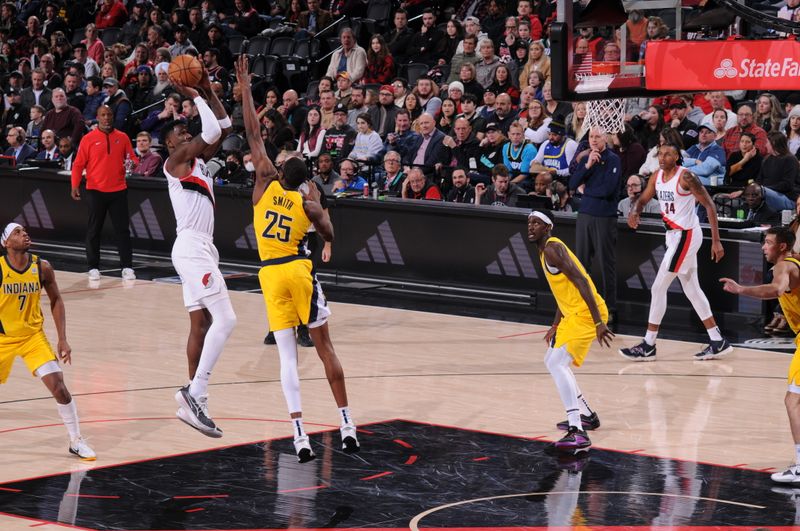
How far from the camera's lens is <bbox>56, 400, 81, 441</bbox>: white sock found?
9.01 m

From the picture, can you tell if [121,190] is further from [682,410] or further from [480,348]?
[682,410]

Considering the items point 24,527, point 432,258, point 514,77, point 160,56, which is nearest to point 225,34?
point 160,56

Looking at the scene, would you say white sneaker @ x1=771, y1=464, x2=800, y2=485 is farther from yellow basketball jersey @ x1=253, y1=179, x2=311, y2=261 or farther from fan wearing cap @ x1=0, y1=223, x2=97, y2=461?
fan wearing cap @ x1=0, y1=223, x2=97, y2=461

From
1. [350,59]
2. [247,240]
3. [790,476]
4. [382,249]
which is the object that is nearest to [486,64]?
[350,59]

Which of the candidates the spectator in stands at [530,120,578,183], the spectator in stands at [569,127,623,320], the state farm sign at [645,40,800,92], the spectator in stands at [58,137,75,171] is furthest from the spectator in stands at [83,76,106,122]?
the state farm sign at [645,40,800,92]

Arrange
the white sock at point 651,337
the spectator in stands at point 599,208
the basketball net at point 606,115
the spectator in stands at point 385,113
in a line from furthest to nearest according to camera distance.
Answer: the spectator in stands at point 385,113 → the spectator in stands at point 599,208 → the basketball net at point 606,115 → the white sock at point 651,337

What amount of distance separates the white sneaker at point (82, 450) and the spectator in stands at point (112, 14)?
19.2 metres

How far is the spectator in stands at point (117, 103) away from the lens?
2197cm

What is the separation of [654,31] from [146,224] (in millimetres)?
10128

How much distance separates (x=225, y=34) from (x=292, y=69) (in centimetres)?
260

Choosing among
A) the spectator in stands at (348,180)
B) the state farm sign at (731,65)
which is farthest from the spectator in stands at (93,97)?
the state farm sign at (731,65)

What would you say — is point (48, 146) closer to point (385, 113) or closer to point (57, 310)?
point (385, 113)

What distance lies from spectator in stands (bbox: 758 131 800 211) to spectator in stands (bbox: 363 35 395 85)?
7.54m

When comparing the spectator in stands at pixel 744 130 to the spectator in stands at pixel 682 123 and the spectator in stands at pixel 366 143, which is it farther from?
the spectator in stands at pixel 366 143
